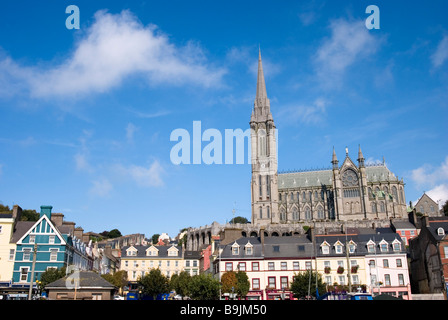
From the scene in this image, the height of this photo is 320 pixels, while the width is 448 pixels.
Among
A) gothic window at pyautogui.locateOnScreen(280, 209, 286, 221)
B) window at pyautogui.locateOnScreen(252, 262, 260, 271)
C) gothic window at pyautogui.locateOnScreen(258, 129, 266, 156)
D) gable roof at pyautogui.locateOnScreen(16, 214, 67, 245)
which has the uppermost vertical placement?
gothic window at pyautogui.locateOnScreen(258, 129, 266, 156)

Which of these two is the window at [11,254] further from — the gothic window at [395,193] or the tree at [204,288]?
the gothic window at [395,193]

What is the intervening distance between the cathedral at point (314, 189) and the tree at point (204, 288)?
267 ft

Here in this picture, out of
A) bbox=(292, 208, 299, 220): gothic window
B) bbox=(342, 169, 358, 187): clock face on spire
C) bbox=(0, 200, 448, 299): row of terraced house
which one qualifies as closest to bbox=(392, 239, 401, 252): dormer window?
bbox=(0, 200, 448, 299): row of terraced house

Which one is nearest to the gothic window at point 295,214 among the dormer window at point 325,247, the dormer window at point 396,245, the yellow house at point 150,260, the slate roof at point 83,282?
the yellow house at point 150,260

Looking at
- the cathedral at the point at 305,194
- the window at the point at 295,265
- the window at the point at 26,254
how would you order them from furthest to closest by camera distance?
the cathedral at the point at 305,194
the window at the point at 295,265
the window at the point at 26,254

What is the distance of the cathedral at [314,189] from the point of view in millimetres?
137375

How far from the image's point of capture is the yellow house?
261ft

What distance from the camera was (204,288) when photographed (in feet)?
170

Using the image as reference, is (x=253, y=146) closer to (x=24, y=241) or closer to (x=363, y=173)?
(x=363, y=173)

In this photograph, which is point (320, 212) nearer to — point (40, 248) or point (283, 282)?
point (283, 282)

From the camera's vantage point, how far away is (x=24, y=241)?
177 feet

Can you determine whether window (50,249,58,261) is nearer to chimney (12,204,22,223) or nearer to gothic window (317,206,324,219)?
chimney (12,204,22,223)

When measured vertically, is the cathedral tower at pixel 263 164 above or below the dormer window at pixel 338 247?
above

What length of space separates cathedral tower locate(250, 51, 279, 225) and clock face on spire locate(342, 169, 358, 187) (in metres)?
22.7
